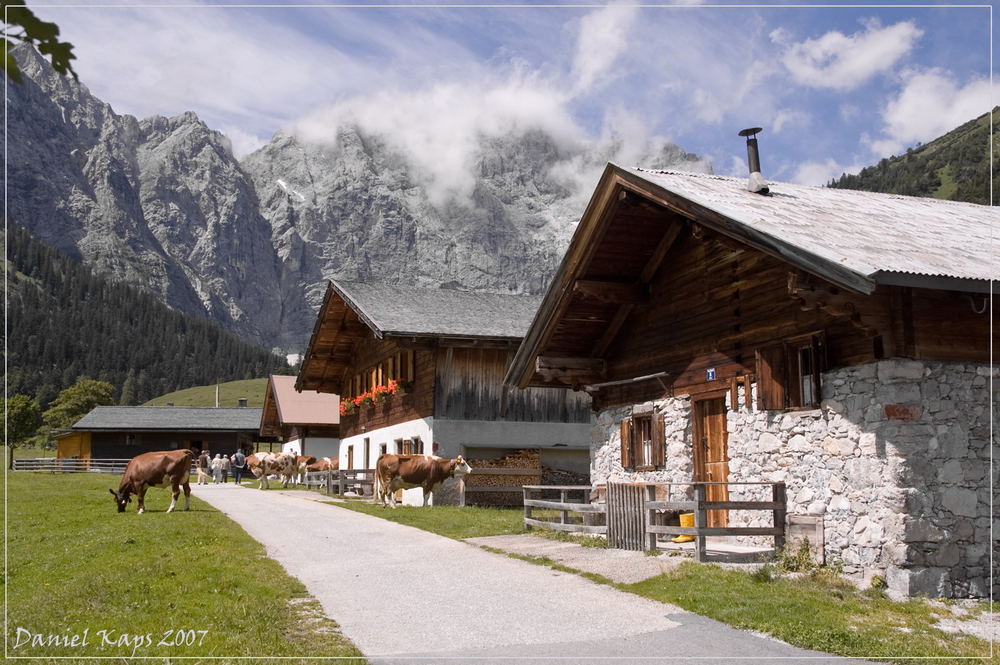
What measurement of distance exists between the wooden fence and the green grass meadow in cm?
516

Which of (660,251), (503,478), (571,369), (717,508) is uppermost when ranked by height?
(660,251)

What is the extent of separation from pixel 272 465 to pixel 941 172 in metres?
126

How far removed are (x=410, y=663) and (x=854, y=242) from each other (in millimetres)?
7840

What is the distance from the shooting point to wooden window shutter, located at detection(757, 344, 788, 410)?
13.6m

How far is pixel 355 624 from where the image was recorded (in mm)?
9070

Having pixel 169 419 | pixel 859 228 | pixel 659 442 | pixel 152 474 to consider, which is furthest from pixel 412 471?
pixel 169 419

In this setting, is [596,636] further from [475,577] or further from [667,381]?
[667,381]

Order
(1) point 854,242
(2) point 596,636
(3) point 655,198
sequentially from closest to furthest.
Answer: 1. (2) point 596,636
2. (1) point 854,242
3. (3) point 655,198

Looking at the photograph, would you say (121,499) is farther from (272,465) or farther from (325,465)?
(325,465)

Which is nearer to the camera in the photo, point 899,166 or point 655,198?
point 655,198

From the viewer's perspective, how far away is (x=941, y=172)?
140 m

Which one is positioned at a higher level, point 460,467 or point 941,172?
point 941,172

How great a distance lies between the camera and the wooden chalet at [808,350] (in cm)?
1136

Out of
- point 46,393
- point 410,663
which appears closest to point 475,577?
point 410,663
